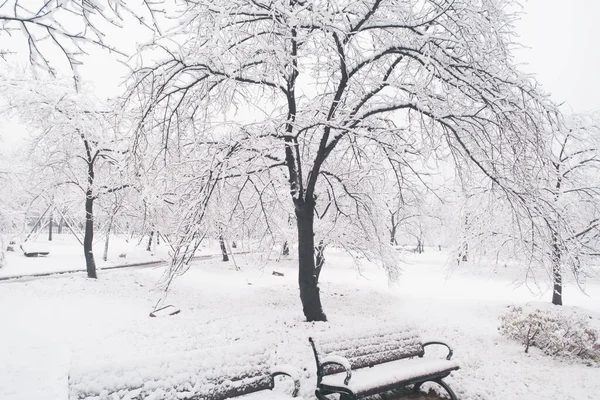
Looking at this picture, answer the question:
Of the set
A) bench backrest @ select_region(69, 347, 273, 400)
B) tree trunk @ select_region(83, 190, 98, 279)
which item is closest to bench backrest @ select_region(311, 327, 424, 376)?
bench backrest @ select_region(69, 347, 273, 400)

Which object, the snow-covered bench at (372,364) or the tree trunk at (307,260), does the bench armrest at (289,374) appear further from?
the tree trunk at (307,260)

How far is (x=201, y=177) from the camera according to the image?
21.6 ft

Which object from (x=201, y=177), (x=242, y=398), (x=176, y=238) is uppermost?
(x=201, y=177)

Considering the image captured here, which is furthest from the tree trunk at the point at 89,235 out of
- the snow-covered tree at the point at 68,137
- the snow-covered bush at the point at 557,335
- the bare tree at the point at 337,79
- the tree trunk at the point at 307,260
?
the snow-covered bush at the point at 557,335

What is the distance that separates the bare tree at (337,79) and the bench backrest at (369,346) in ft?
9.33

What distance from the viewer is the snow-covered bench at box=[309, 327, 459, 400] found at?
164 inches

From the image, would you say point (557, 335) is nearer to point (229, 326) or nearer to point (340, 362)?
point (340, 362)

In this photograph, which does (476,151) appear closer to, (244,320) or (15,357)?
(244,320)

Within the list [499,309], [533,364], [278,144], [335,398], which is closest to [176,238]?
[278,144]

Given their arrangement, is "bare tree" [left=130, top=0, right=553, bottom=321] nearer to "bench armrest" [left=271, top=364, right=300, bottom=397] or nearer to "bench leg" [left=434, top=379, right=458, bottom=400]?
"bench armrest" [left=271, top=364, right=300, bottom=397]

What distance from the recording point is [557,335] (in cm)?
718

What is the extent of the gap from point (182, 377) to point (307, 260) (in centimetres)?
480

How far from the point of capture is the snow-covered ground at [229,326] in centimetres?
563

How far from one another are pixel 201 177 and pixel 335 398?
4.22 meters
